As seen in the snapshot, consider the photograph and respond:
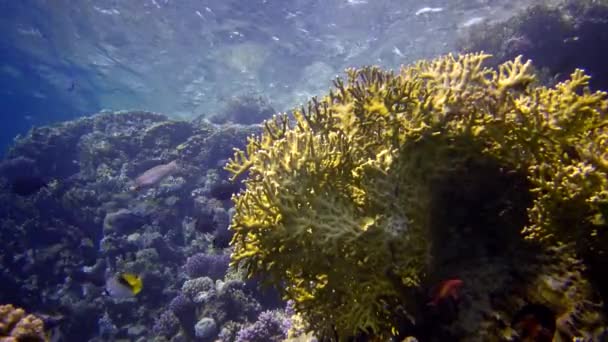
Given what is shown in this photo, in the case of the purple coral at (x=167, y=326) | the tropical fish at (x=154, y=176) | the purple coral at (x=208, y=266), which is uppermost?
the tropical fish at (x=154, y=176)

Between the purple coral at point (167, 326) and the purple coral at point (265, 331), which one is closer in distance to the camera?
the purple coral at point (265, 331)

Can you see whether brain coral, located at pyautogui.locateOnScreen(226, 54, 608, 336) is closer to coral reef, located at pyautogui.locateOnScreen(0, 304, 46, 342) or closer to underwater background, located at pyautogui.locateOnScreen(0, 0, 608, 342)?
underwater background, located at pyautogui.locateOnScreen(0, 0, 608, 342)

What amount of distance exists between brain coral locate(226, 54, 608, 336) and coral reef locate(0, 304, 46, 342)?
289cm

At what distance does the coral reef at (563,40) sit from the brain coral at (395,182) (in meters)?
7.87

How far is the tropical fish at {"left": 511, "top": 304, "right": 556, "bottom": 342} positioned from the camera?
2.53 m

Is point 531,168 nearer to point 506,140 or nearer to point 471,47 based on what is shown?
point 506,140

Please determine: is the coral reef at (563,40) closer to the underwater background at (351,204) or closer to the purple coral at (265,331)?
the underwater background at (351,204)

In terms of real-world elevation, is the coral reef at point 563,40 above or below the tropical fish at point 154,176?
above

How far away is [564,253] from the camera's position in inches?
104

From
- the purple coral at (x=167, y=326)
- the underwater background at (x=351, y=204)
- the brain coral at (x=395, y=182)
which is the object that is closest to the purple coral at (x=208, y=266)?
the underwater background at (x=351, y=204)

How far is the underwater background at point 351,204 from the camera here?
2.70m

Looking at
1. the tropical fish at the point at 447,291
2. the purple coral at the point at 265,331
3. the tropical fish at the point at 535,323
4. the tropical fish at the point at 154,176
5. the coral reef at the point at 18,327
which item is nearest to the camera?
the tropical fish at the point at 535,323

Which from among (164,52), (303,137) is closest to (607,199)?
(303,137)

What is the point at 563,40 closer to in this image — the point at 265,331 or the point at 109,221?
the point at 265,331
